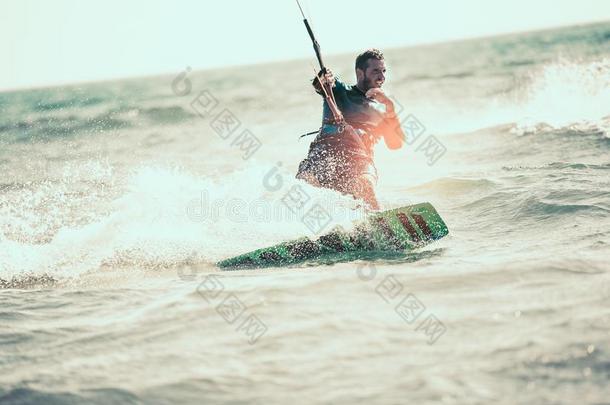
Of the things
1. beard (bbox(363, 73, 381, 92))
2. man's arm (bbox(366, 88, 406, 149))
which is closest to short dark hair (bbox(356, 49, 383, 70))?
beard (bbox(363, 73, 381, 92))

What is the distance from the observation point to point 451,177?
9.66m

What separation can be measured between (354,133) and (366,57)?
870 mm

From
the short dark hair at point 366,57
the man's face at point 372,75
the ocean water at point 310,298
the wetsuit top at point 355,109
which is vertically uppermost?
the short dark hair at point 366,57

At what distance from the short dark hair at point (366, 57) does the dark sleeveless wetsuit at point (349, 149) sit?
255mm

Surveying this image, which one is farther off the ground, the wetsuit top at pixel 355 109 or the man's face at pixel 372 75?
the man's face at pixel 372 75

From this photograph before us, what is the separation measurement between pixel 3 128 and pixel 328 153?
29416 millimetres

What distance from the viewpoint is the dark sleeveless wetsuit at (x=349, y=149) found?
6734mm

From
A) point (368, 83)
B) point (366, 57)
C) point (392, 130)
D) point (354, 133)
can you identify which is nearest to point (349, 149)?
point (354, 133)

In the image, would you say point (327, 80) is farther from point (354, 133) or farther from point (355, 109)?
point (354, 133)

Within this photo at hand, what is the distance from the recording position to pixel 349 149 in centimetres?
677

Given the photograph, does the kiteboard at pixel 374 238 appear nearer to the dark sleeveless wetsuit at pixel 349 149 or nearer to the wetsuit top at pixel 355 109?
the dark sleeveless wetsuit at pixel 349 149

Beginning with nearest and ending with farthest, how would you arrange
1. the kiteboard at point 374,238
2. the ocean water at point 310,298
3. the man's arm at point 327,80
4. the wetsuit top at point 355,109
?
the ocean water at point 310,298 → the kiteboard at point 374,238 → the man's arm at point 327,80 → the wetsuit top at point 355,109

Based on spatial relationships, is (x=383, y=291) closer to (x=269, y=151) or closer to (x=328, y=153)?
(x=328, y=153)

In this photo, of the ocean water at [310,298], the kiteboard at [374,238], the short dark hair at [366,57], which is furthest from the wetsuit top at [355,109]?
the kiteboard at [374,238]
